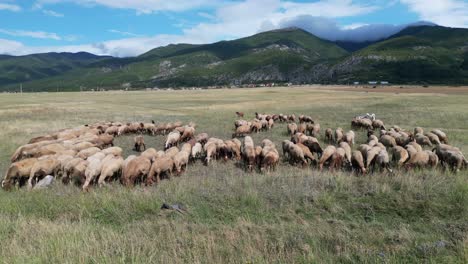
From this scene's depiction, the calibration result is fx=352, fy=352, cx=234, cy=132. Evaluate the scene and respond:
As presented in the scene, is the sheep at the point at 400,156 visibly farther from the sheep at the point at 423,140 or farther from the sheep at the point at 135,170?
the sheep at the point at 135,170

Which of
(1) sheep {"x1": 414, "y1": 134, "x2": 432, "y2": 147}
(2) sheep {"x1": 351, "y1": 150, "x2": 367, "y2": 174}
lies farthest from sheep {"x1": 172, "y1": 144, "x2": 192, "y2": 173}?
(1) sheep {"x1": 414, "y1": 134, "x2": 432, "y2": 147}

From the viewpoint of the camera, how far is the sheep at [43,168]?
474 inches

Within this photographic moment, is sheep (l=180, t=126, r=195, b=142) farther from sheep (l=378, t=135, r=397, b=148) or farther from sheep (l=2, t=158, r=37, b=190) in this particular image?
sheep (l=378, t=135, r=397, b=148)

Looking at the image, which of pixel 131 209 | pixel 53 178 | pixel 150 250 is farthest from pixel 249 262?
pixel 53 178

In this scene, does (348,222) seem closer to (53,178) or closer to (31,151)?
(53,178)

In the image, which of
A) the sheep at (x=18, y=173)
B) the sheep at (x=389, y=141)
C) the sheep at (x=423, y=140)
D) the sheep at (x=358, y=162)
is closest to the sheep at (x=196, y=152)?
the sheep at (x=18, y=173)

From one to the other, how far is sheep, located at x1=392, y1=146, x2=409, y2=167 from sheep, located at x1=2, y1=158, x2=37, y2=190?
42.8 feet

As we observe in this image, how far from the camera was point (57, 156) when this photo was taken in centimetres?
1337

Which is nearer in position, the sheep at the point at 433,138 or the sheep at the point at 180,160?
the sheep at the point at 180,160

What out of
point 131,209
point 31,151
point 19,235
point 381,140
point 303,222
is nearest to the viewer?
point 19,235

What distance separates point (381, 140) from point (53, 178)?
14.8m

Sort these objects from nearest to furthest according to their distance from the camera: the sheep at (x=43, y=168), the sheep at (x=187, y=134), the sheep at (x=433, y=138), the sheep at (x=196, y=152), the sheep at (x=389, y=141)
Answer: the sheep at (x=43, y=168) → the sheep at (x=196, y=152) → the sheep at (x=389, y=141) → the sheep at (x=433, y=138) → the sheep at (x=187, y=134)

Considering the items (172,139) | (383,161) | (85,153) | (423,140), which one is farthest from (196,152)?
(423,140)

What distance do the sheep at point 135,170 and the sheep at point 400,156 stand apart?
9.01m
